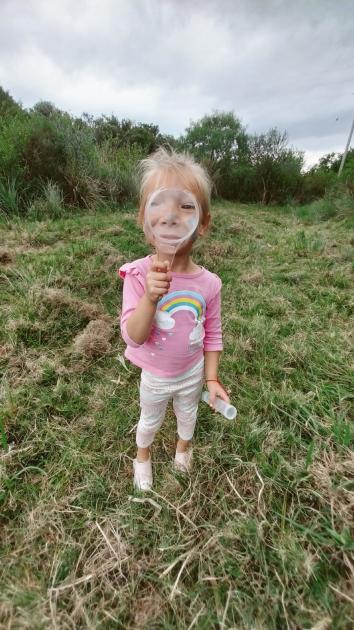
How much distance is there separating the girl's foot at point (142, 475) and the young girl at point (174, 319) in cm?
24

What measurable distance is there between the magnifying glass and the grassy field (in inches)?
48.5

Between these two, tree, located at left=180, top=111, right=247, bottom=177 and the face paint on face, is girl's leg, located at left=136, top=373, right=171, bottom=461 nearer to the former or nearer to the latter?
the face paint on face

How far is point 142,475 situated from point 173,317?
0.94 m

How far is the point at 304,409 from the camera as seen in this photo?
192 cm

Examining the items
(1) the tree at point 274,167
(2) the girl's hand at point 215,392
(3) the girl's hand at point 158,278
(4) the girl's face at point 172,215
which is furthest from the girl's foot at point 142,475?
(1) the tree at point 274,167

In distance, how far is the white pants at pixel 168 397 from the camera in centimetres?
144


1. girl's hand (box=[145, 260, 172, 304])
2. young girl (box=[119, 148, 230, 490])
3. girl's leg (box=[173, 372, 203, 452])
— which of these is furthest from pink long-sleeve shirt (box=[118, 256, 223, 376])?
girl's hand (box=[145, 260, 172, 304])

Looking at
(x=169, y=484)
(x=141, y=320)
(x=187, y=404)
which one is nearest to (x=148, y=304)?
(x=141, y=320)

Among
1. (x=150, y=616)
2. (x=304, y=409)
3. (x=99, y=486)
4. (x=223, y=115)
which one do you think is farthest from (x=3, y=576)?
(x=223, y=115)

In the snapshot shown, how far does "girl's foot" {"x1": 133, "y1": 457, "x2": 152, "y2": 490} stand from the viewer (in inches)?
63.8

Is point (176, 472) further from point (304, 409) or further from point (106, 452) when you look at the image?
point (304, 409)

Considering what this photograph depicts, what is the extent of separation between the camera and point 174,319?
4.40 ft

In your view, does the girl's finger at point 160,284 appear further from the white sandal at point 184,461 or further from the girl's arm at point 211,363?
the white sandal at point 184,461

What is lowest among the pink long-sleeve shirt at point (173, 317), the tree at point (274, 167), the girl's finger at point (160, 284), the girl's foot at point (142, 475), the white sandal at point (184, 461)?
the girl's foot at point (142, 475)
